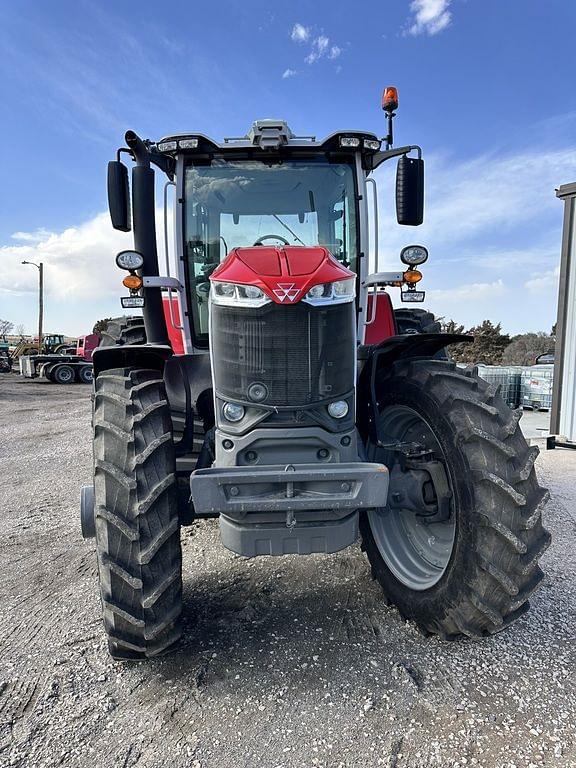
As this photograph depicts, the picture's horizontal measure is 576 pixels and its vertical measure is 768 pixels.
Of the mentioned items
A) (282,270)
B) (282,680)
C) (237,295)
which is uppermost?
(282,270)

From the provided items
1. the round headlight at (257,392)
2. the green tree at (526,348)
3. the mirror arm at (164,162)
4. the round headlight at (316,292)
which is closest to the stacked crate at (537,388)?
the mirror arm at (164,162)

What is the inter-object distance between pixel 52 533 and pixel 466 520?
138 inches

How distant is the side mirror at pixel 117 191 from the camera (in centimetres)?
312

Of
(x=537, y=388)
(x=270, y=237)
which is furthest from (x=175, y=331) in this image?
(x=537, y=388)

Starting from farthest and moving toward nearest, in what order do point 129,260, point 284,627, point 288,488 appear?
point 129,260
point 284,627
point 288,488

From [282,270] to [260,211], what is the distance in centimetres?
125

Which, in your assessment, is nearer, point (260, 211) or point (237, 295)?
point (237, 295)

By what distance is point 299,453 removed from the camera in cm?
252

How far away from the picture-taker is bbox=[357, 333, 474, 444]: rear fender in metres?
2.85

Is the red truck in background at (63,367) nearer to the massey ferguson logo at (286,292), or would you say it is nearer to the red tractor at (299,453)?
the red tractor at (299,453)

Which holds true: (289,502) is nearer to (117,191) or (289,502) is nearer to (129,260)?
(129,260)

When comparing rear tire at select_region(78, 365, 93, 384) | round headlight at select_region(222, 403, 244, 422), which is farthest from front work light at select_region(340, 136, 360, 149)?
rear tire at select_region(78, 365, 93, 384)

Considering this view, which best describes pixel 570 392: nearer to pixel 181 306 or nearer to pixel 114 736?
pixel 181 306

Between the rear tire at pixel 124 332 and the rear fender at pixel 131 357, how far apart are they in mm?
1426
